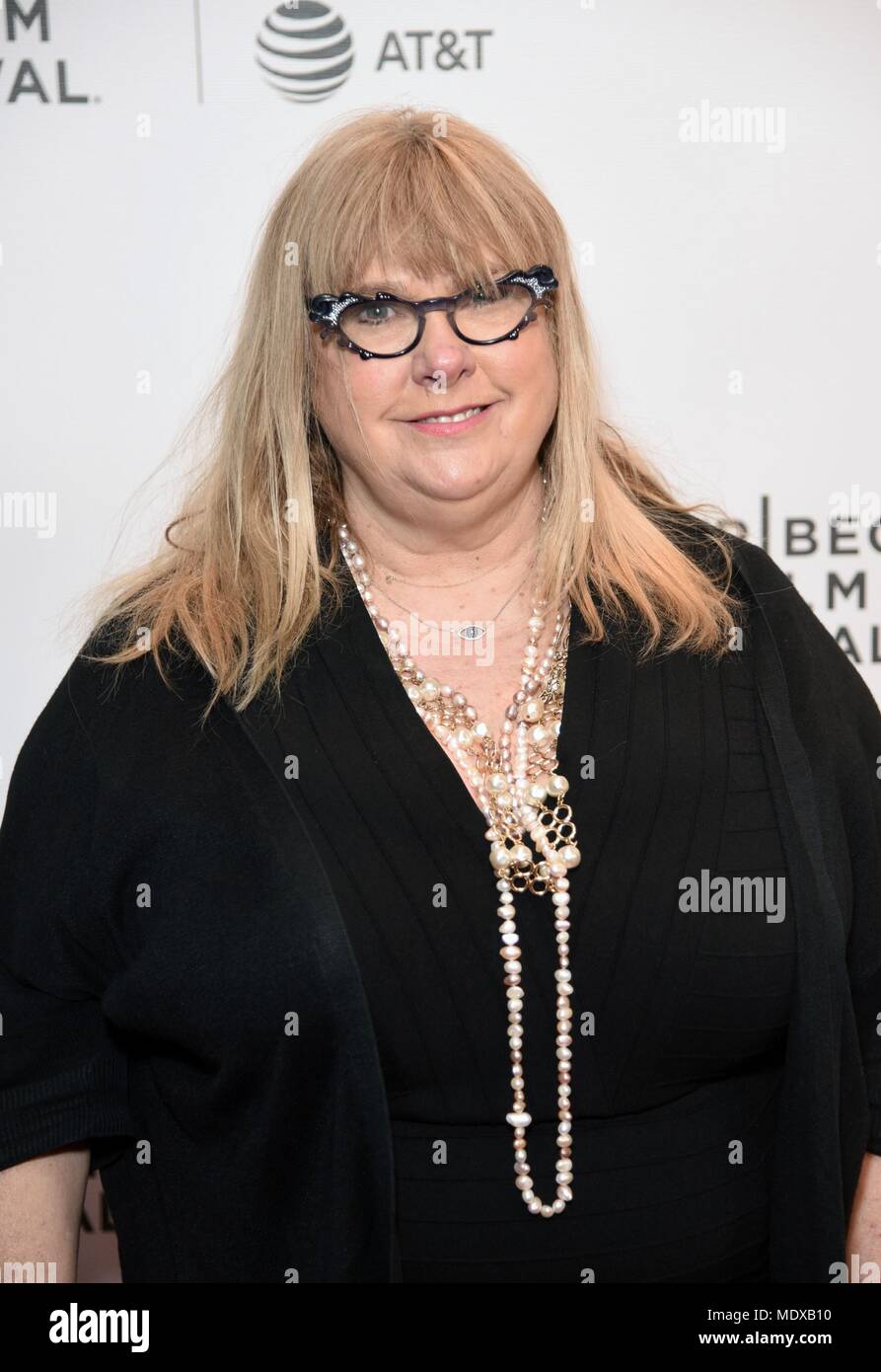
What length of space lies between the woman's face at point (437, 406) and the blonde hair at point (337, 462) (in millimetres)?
41

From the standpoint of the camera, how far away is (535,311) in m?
1.49

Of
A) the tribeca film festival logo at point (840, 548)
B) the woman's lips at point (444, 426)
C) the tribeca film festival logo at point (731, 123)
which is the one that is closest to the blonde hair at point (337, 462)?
the woman's lips at point (444, 426)

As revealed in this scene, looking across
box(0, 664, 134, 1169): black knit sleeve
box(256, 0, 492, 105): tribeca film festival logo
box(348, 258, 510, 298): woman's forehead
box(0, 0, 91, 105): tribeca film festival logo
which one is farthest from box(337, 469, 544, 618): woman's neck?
box(0, 0, 91, 105): tribeca film festival logo

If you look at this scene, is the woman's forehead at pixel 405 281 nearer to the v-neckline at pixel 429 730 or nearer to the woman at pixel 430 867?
the woman at pixel 430 867

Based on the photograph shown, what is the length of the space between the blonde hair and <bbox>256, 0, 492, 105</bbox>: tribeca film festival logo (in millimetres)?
445

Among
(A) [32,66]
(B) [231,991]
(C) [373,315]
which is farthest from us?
(A) [32,66]

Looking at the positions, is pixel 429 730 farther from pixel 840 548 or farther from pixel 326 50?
pixel 326 50

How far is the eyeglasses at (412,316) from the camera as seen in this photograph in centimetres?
143

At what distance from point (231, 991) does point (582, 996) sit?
0.33 metres

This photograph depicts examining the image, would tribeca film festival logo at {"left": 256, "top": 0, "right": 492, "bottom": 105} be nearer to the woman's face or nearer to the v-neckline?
the woman's face

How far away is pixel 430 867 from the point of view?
4.54 ft

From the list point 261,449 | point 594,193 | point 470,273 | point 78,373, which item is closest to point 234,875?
point 261,449

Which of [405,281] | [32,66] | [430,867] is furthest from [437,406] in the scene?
[32,66]

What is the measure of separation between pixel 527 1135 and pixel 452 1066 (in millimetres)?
108
